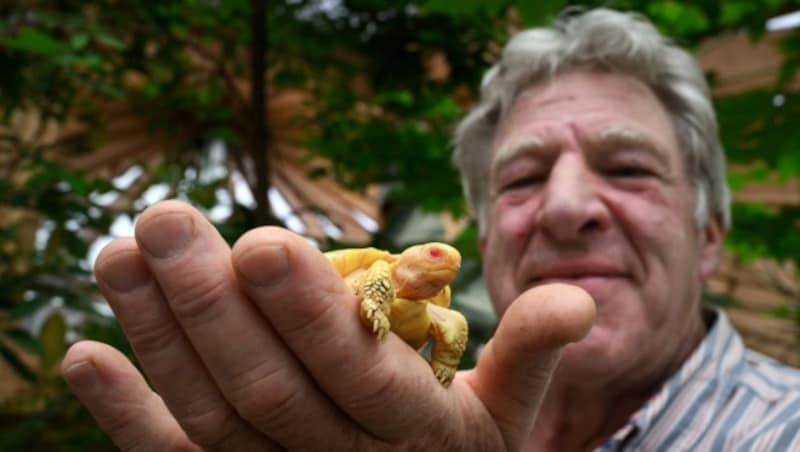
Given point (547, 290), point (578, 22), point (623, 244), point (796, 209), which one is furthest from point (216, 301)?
point (796, 209)

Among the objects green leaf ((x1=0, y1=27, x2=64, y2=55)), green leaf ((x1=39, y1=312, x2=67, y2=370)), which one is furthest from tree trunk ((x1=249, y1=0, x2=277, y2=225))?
green leaf ((x1=39, y1=312, x2=67, y2=370))

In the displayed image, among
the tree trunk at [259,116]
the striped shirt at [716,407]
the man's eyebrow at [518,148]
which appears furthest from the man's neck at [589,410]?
the tree trunk at [259,116]

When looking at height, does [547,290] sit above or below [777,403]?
above

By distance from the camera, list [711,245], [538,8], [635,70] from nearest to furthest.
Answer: [538,8]
[635,70]
[711,245]

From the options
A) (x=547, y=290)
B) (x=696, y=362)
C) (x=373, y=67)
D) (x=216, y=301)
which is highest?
(x=216, y=301)

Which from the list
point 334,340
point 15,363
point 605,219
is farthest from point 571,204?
point 15,363

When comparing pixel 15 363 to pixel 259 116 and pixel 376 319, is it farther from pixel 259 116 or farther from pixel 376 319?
pixel 376 319

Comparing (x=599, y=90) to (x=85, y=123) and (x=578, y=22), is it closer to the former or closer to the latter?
(x=578, y=22)

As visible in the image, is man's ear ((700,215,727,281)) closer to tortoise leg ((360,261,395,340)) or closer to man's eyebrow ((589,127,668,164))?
man's eyebrow ((589,127,668,164))
